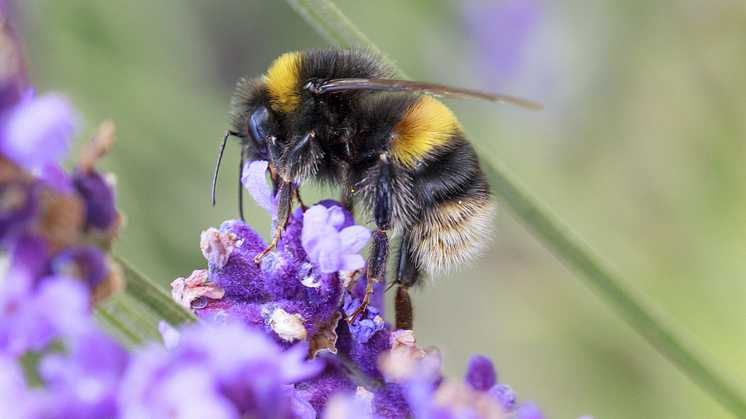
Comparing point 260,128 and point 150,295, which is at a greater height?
point 260,128

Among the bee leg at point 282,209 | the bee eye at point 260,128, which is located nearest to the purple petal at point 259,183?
the bee leg at point 282,209

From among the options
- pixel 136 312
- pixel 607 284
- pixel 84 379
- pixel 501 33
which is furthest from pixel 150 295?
pixel 501 33

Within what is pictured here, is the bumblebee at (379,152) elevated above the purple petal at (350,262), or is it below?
above

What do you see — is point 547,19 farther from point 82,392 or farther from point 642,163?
point 82,392

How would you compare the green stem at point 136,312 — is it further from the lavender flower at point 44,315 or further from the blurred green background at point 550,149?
the blurred green background at point 550,149

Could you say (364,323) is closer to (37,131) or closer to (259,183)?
(259,183)

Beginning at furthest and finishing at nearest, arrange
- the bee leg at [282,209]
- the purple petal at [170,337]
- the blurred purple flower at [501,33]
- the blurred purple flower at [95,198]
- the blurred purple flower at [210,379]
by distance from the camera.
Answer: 1. the blurred purple flower at [501,33]
2. the bee leg at [282,209]
3. the purple petal at [170,337]
4. the blurred purple flower at [95,198]
5. the blurred purple flower at [210,379]
